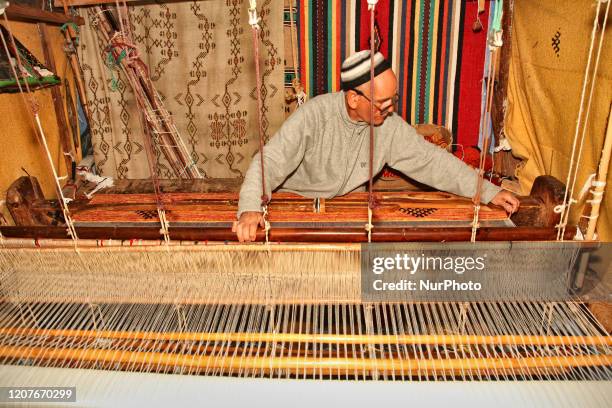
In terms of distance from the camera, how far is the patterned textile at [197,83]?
147 inches

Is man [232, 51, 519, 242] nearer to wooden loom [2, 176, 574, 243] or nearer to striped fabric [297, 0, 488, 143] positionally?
wooden loom [2, 176, 574, 243]

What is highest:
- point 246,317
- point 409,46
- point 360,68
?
point 409,46

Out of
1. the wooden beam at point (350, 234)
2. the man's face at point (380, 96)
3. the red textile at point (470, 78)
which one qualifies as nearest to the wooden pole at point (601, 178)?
the wooden beam at point (350, 234)

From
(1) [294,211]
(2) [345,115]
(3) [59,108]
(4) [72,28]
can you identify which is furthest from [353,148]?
(4) [72,28]

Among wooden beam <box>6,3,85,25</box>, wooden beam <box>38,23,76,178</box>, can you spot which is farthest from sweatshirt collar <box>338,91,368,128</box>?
wooden beam <box>38,23,76,178</box>

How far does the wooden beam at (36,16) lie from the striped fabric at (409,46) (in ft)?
6.31

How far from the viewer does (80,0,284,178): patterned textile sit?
12.2 feet

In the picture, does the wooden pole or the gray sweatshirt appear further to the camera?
the gray sweatshirt

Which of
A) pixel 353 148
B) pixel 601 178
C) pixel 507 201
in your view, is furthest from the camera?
pixel 353 148

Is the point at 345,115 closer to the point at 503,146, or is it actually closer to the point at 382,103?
the point at 382,103

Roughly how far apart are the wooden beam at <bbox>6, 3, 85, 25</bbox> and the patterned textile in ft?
0.77

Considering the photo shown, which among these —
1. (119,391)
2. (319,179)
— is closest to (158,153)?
(319,179)

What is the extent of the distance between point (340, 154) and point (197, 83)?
198 centimetres

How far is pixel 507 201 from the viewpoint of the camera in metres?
2.04
